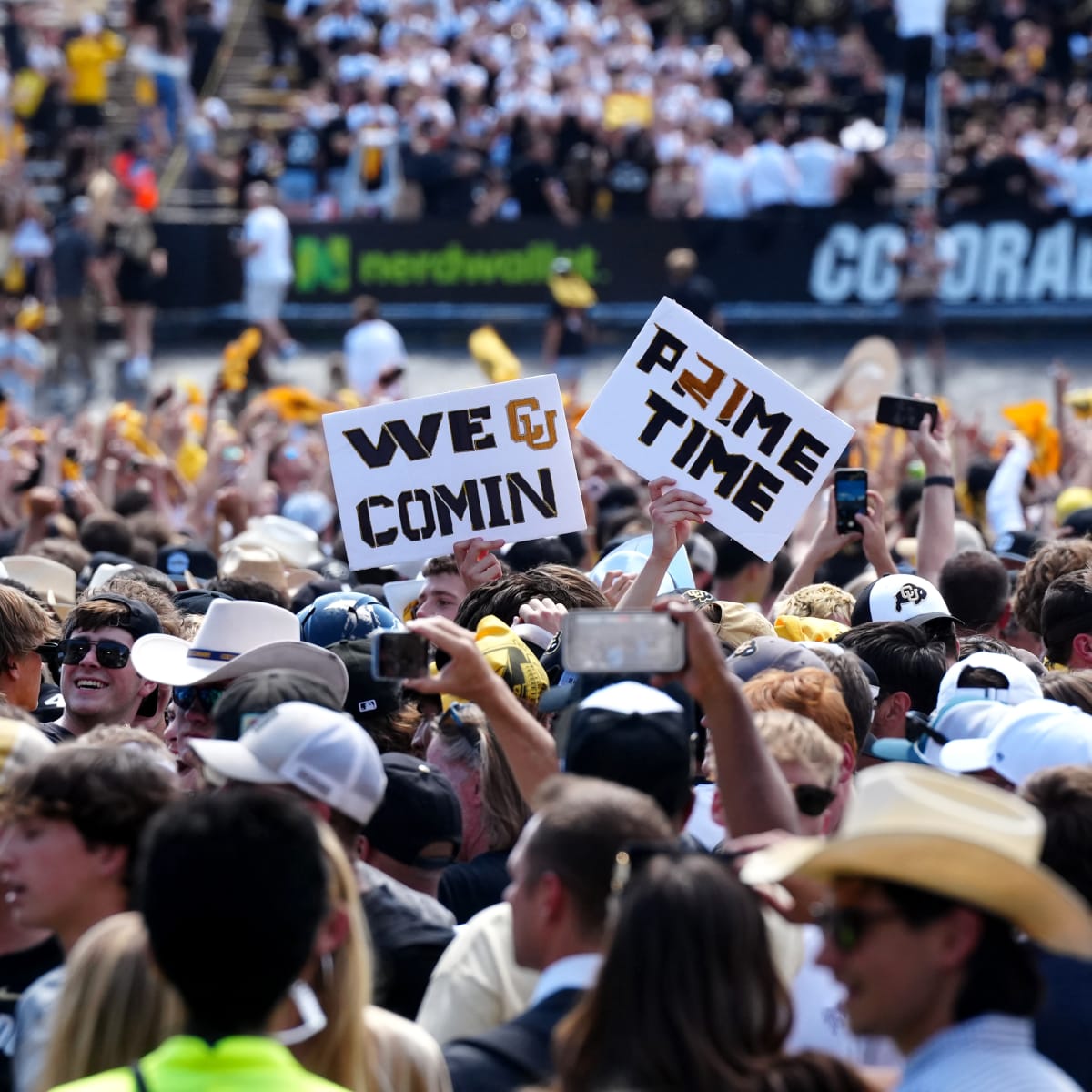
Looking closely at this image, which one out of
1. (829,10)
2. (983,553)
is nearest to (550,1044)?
(983,553)

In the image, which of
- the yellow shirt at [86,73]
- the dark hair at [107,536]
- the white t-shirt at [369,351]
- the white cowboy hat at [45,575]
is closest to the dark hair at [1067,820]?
the white cowboy hat at [45,575]

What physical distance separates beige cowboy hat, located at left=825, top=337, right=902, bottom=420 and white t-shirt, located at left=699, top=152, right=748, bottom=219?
1109cm

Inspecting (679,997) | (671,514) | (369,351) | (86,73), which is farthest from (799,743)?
(86,73)

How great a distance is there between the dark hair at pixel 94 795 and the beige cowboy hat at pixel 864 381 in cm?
884

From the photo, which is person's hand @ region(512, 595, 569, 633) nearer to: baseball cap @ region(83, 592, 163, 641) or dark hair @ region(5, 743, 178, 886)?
baseball cap @ region(83, 592, 163, 641)

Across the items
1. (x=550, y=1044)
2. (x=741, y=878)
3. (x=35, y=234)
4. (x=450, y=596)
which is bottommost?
(x=35, y=234)

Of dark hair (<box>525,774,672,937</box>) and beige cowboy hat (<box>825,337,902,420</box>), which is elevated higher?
dark hair (<box>525,774,672,937</box>)

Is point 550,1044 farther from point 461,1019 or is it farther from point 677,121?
point 677,121

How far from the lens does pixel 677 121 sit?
2497 cm

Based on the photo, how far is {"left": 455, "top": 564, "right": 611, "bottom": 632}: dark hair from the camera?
6.06 m

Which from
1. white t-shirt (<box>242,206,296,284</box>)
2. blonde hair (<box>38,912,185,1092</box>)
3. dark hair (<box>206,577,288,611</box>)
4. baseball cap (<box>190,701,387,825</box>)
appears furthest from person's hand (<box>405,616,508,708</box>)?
white t-shirt (<box>242,206,296,284</box>)

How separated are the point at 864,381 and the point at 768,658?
7.04 m

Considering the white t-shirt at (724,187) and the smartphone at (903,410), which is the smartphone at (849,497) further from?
the white t-shirt at (724,187)

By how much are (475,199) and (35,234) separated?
5.11 meters
